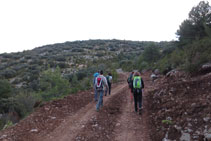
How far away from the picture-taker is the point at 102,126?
6.29m

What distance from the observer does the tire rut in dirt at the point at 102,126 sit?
5.39 meters

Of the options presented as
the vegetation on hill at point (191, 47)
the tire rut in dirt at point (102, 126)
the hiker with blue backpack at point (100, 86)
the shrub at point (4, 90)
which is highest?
the vegetation on hill at point (191, 47)

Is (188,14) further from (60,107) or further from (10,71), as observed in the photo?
(10,71)

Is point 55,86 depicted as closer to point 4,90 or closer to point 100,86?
point 4,90

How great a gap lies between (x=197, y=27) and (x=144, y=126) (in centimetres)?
2152

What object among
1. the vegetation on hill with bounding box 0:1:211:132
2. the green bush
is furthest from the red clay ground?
the green bush

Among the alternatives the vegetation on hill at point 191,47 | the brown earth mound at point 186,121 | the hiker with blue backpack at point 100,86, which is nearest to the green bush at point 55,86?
the hiker with blue backpack at point 100,86

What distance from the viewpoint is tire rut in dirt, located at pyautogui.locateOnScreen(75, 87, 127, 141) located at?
212 inches

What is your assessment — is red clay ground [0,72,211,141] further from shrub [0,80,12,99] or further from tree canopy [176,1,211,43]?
tree canopy [176,1,211,43]

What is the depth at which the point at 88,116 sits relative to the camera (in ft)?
25.1

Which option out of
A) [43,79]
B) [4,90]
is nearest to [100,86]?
[43,79]

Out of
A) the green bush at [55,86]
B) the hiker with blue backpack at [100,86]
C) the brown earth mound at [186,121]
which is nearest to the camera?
the brown earth mound at [186,121]

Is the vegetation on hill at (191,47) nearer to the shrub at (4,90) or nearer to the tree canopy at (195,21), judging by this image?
the tree canopy at (195,21)

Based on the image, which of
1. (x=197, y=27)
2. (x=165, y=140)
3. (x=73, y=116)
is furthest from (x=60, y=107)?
(x=197, y=27)
